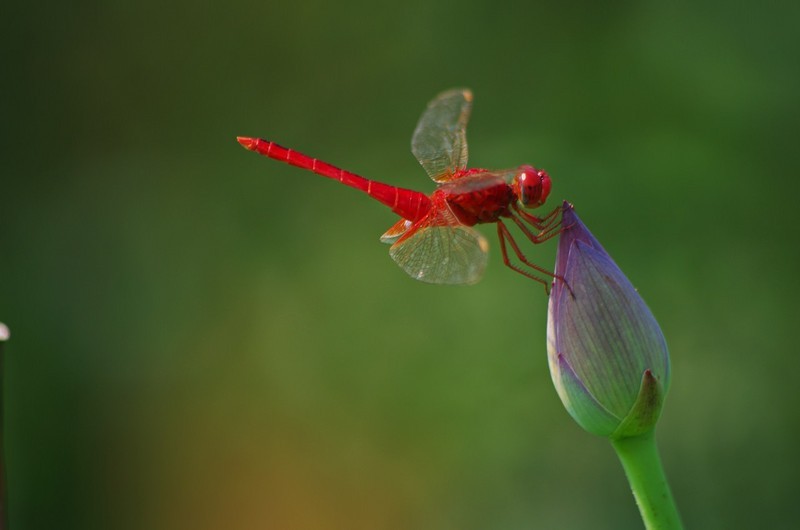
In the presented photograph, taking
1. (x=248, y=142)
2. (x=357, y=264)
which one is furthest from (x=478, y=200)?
(x=357, y=264)

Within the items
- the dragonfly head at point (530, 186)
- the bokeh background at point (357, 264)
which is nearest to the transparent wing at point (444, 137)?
the dragonfly head at point (530, 186)

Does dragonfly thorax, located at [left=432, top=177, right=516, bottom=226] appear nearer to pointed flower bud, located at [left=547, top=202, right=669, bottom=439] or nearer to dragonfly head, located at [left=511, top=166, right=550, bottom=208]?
dragonfly head, located at [left=511, top=166, right=550, bottom=208]

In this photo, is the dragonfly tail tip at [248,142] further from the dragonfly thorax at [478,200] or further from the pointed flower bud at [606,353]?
the pointed flower bud at [606,353]

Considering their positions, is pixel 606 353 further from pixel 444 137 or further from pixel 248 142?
pixel 248 142

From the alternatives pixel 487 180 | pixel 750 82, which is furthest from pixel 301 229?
pixel 487 180

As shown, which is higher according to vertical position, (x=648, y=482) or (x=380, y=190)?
(x=380, y=190)
